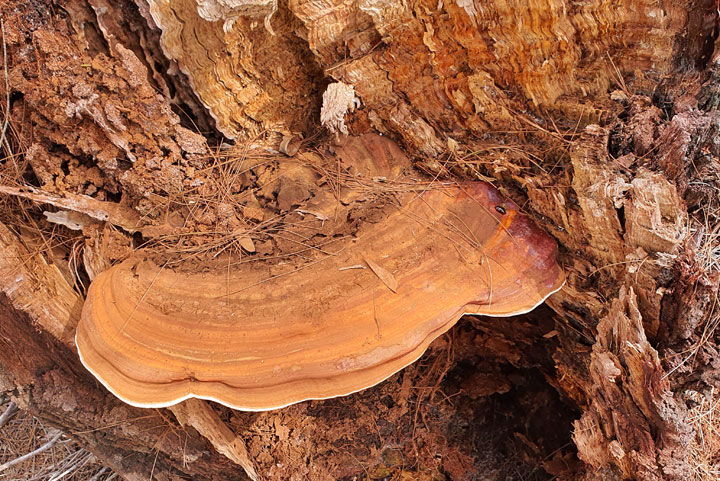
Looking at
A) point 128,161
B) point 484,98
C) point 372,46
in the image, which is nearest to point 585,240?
point 484,98

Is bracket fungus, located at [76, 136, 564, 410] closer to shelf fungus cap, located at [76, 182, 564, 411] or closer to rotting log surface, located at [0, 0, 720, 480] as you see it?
shelf fungus cap, located at [76, 182, 564, 411]

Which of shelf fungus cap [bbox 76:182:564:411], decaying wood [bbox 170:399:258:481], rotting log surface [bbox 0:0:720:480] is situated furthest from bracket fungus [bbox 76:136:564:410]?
decaying wood [bbox 170:399:258:481]

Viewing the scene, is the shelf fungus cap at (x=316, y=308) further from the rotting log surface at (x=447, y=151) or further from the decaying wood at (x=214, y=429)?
the decaying wood at (x=214, y=429)

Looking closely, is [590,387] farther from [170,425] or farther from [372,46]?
[170,425]

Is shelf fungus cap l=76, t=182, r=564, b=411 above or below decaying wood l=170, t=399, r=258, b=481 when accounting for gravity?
above

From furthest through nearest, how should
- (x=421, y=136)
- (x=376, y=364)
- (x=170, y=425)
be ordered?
(x=170, y=425) → (x=421, y=136) → (x=376, y=364)

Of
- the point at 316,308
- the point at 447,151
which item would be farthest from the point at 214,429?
the point at 447,151

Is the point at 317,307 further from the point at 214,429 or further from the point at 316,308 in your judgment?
the point at 214,429
